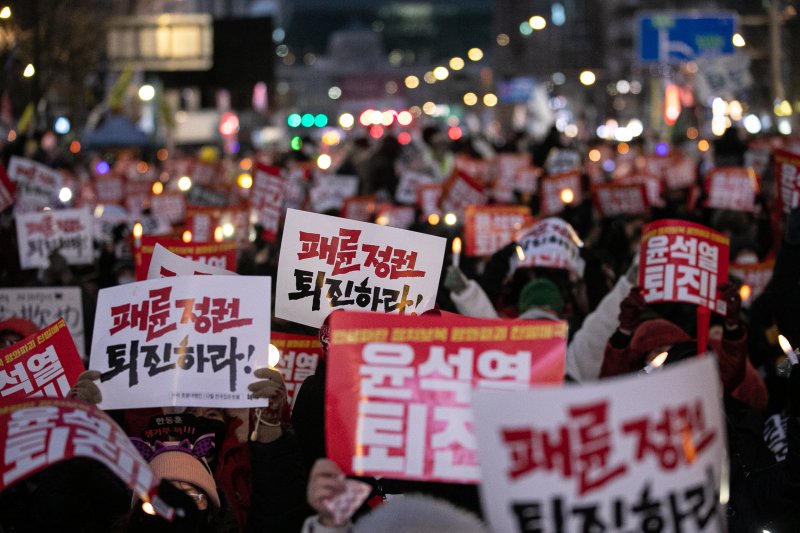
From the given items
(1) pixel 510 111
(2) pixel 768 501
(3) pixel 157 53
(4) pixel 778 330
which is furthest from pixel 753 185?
(1) pixel 510 111

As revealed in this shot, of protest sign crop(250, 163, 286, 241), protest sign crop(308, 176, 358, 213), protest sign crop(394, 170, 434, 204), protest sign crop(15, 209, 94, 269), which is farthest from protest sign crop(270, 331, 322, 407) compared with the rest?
protest sign crop(308, 176, 358, 213)

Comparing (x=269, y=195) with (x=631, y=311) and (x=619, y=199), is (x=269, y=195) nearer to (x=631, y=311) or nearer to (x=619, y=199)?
(x=619, y=199)

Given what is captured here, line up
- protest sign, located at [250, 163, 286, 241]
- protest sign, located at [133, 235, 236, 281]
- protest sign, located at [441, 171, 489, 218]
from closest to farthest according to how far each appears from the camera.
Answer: protest sign, located at [133, 235, 236, 281]
protest sign, located at [250, 163, 286, 241]
protest sign, located at [441, 171, 489, 218]

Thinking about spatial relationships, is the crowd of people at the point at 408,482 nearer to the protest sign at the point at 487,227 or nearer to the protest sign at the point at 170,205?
the protest sign at the point at 487,227

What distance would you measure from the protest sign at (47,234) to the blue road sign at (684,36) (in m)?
22.1

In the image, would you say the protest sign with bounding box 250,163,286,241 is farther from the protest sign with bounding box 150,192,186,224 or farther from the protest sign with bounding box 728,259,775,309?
the protest sign with bounding box 728,259,775,309

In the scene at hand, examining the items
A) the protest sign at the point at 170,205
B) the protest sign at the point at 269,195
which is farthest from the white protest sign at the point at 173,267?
the protest sign at the point at 170,205

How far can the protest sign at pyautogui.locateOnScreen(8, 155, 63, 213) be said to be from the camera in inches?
510

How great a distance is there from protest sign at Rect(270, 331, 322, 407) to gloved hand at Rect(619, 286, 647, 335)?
143 centimetres

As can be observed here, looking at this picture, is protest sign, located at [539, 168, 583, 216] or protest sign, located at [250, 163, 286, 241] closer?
protest sign, located at [250, 163, 286, 241]

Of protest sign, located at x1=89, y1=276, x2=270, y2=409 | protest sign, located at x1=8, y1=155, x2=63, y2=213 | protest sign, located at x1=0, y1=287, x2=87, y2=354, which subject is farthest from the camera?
protest sign, located at x1=8, y1=155, x2=63, y2=213

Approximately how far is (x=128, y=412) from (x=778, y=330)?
13.1 feet

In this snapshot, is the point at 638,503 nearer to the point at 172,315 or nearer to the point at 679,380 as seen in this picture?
the point at 679,380

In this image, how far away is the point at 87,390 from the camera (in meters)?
4.61
